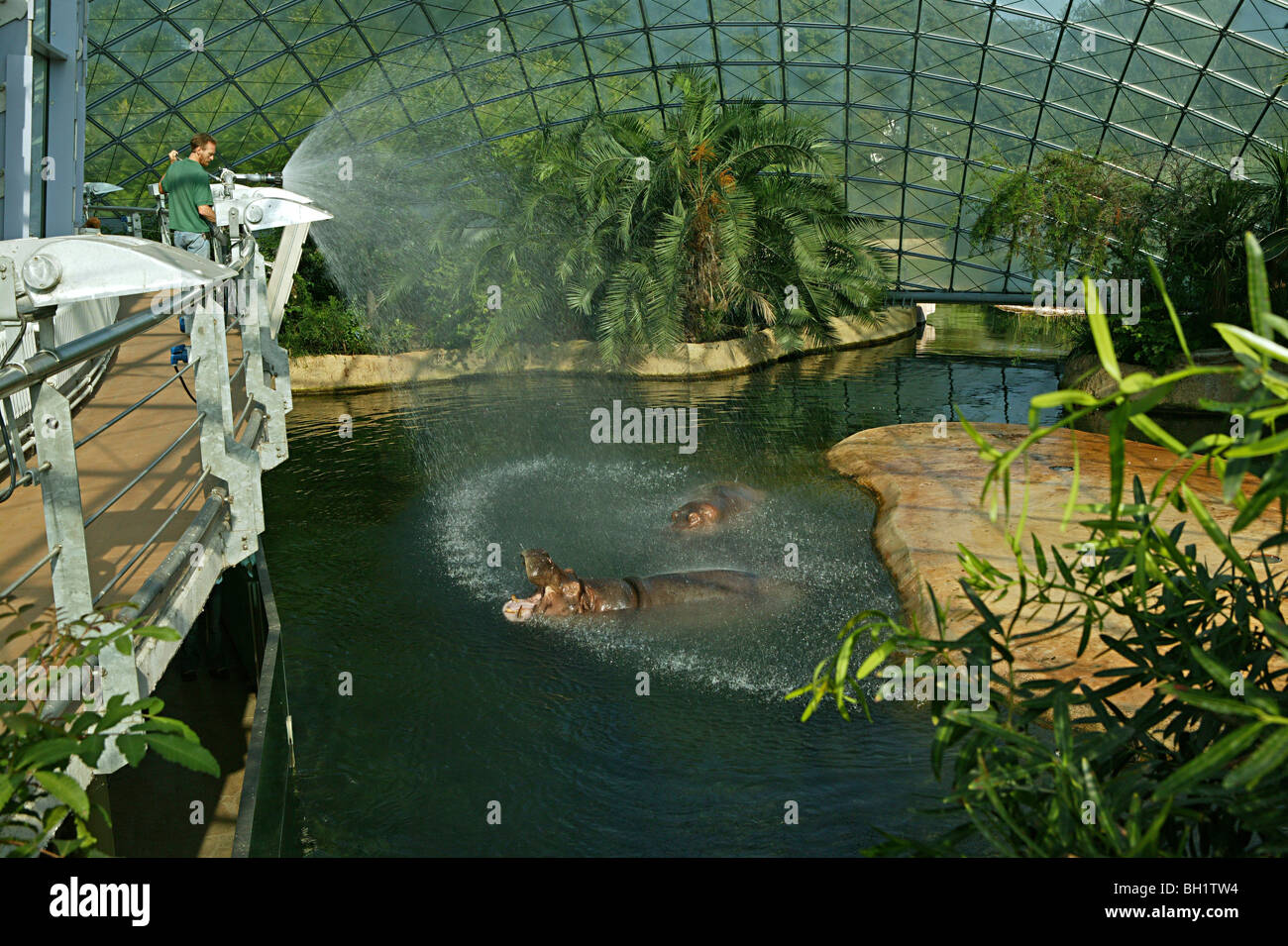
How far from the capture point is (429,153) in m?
28.9

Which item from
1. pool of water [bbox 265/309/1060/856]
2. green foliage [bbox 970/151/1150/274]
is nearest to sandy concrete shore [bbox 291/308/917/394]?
pool of water [bbox 265/309/1060/856]

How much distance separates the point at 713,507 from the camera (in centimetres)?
1164

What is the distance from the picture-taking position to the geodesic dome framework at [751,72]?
939 inches

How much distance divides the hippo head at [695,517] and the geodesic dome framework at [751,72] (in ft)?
59.9

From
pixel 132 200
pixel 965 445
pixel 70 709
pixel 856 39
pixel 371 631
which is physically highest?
pixel 856 39

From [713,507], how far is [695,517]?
13.4 inches

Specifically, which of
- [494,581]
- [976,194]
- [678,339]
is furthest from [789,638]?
[976,194]

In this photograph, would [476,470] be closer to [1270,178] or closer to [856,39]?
[856,39]

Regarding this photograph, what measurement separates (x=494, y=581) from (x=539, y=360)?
14.0 m

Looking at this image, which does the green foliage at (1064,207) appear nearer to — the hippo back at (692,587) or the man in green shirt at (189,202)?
the hippo back at (692,587)

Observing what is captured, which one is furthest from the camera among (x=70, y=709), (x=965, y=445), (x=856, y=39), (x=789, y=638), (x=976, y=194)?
(x=976, y=194)

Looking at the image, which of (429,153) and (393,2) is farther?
(429,153)

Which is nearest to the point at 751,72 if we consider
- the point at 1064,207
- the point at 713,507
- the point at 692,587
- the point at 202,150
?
the point at 1064,207

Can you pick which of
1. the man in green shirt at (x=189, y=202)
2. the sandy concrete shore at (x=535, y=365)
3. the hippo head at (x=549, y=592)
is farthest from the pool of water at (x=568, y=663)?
the sandy concrete shore at (x=535, y=365)
